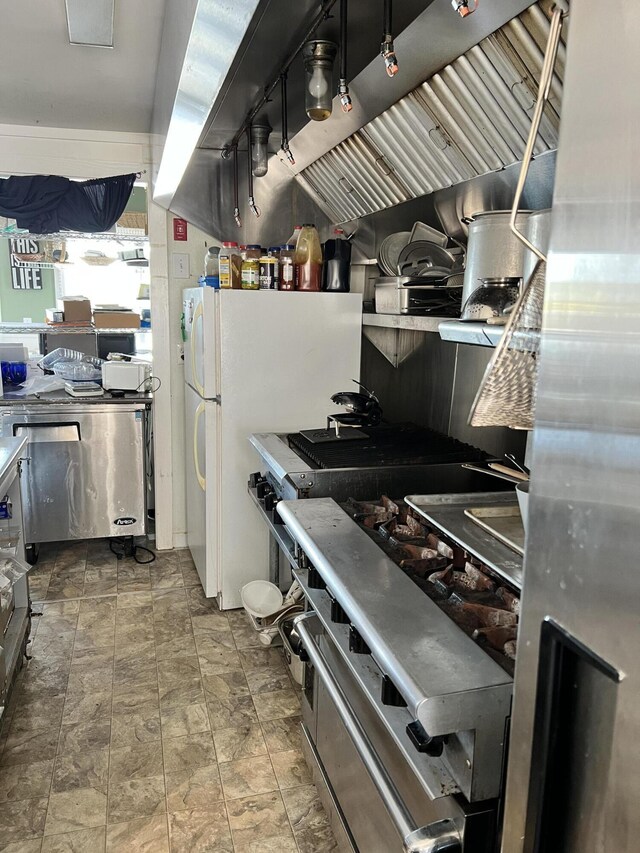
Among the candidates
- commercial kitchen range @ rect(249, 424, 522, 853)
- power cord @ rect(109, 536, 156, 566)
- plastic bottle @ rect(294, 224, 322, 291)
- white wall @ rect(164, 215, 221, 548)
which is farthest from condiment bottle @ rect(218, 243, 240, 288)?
power cord @ rect(109, 536, 156, 566)

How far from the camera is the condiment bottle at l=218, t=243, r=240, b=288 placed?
2.73 meters

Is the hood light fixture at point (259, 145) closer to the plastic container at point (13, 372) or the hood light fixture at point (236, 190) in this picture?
the hood light fixture at point (236, 190)

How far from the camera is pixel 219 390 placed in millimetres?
2725

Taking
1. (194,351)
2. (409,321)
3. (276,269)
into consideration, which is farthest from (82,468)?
(409,321)

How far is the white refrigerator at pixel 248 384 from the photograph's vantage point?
106 inches

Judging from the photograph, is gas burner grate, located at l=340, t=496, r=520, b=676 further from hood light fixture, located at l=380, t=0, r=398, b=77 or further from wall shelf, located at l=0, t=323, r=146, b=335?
wall shelf, located at l=0, t=323, r=146, b=335

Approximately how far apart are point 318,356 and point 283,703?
1431 millimetres

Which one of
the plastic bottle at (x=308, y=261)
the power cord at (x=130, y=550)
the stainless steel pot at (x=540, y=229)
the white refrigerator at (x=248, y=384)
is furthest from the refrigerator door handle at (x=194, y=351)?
the stainless steel pot at (x=540, y=229)

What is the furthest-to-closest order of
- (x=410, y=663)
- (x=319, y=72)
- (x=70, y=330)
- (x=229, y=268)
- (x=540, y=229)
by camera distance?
(x=70, y=330) → (x=229, y=268) → (x=319, y=72) → (x=540, y=229) → (x=410, y=663)

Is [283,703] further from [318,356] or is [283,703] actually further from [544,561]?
[544,561]

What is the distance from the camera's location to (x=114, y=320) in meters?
4.45

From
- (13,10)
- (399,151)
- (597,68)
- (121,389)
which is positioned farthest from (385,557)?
(121,389)

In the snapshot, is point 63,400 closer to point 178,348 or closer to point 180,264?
point 178,348

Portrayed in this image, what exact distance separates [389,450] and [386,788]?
1156mm
